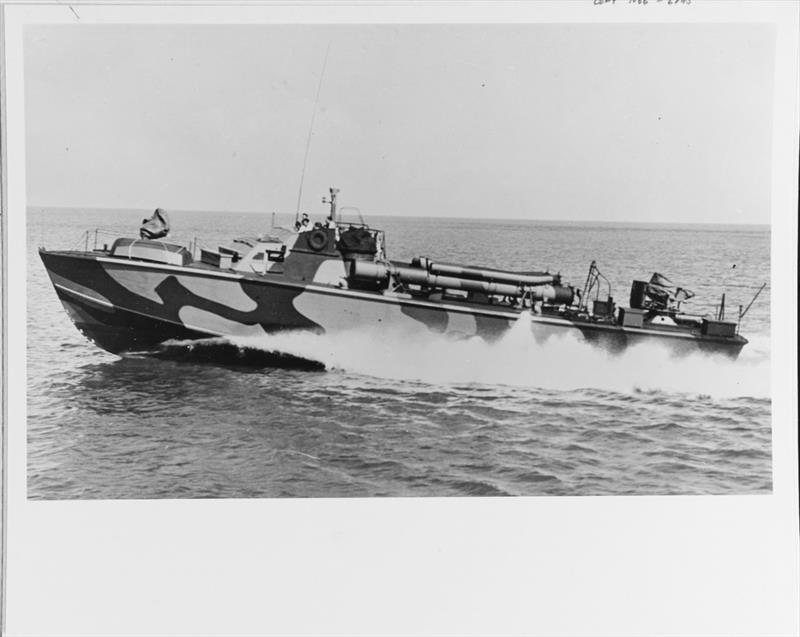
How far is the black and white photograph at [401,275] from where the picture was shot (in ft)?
18.9

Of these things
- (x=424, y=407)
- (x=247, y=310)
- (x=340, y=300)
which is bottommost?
(x=424, y=407)

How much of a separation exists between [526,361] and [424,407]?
1.12m

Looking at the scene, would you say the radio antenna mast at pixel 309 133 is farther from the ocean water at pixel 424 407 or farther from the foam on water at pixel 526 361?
the foam on water at pixel 526 361

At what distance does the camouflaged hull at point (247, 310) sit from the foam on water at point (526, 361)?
4.0 inches

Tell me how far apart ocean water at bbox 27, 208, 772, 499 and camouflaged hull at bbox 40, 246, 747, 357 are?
0.50 ft

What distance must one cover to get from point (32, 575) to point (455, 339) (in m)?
4.16

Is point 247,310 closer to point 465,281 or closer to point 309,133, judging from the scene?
point 309,133

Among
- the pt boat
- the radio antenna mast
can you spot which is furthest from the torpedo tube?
the radio antenna mast

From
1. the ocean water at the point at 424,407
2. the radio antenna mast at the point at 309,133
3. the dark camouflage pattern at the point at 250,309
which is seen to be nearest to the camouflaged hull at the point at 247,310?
the dark camouflage pattern at the point at 250,309

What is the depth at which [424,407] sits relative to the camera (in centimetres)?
617

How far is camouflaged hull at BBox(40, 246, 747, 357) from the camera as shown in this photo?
22.0ft

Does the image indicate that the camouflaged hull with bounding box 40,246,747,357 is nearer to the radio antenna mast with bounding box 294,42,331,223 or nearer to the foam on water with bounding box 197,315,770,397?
the foam on water with bounding box 197,315,770,397

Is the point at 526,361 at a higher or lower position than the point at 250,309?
lower

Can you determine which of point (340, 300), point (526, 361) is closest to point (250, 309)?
point (340, 300)
